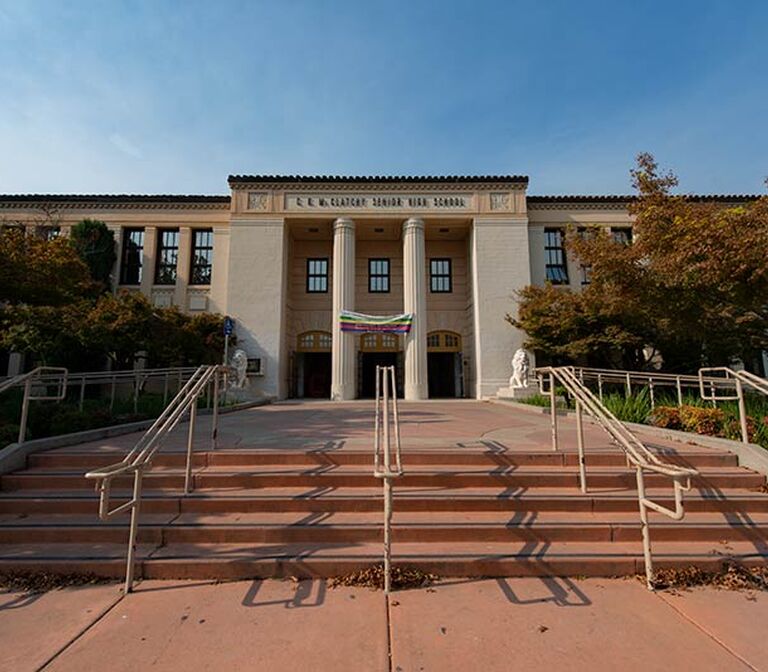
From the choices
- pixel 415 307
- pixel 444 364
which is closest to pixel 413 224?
pixel 415 307

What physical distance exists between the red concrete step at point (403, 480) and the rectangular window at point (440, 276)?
20.7 m

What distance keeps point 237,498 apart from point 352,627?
7.14 feet

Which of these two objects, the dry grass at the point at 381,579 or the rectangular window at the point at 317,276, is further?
the rectangular window at the point at 317,276

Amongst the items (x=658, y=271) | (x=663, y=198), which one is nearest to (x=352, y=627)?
(x=658, y=271)

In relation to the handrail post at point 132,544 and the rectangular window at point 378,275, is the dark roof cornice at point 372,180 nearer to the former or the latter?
the rectangular window at point 378,275

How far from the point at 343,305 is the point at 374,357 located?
414cm

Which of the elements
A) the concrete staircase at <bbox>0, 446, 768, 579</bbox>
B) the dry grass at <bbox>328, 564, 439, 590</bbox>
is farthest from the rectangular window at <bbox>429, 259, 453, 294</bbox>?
the dry grass at <bbox>328, 564, 439, 590</bbox>

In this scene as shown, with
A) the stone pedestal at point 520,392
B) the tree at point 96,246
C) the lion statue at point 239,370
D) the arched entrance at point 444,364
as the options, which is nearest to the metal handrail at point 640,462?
the stone pedestal at point 520,392

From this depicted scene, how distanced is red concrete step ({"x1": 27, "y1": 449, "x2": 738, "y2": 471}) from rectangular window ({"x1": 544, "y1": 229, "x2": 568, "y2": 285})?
64.0ft

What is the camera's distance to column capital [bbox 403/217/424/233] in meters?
22.7

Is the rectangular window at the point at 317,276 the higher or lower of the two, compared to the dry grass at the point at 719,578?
higher

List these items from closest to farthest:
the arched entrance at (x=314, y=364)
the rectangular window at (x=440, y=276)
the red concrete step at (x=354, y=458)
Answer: the red concrete step at (x=354, y=458) → the arched entrance at (x=314, y=364) → the rectangular window at (x=440, y=276)

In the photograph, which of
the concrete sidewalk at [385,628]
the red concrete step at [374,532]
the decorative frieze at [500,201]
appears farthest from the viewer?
the decorative frieze at [500,201]

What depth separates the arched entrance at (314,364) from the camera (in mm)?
24250
